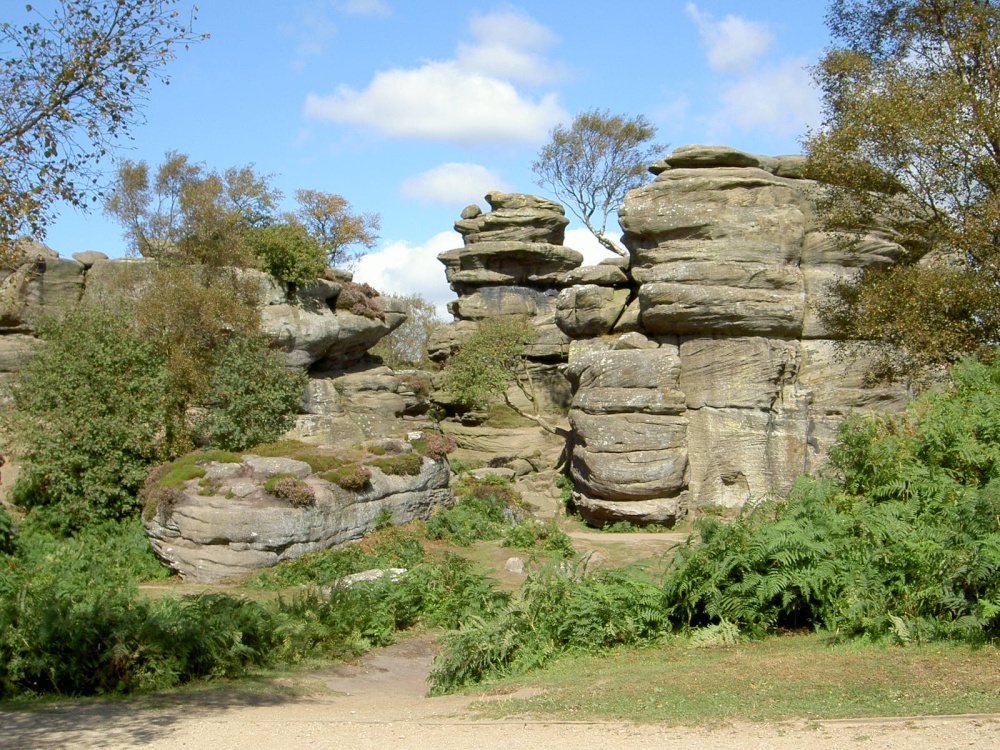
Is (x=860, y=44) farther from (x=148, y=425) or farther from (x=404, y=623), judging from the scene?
(x=148, y=425)

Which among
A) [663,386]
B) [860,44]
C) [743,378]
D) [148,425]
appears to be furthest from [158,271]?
[860,44]

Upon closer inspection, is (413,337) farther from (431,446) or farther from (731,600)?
(731,600)

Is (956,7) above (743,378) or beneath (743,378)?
above

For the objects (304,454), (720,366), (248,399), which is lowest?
(304,454)

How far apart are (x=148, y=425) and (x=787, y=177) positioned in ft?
59.3

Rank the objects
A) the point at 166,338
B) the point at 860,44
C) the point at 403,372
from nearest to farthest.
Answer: the point at 860,44
the point at 166,338
the point at 403,372

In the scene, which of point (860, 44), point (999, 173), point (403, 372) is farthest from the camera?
point (403, 372)

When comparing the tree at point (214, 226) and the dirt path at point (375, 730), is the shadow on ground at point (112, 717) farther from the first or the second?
the tree at point (214, 226)

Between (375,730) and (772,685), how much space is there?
331 centimetres

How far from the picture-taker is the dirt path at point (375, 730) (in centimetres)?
670

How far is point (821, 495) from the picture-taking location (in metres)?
11.1

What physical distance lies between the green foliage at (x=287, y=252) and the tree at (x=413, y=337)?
56.3 feet

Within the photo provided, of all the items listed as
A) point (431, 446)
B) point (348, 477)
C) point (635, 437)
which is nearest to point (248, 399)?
point (348, 477)

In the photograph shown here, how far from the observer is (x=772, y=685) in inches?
313
